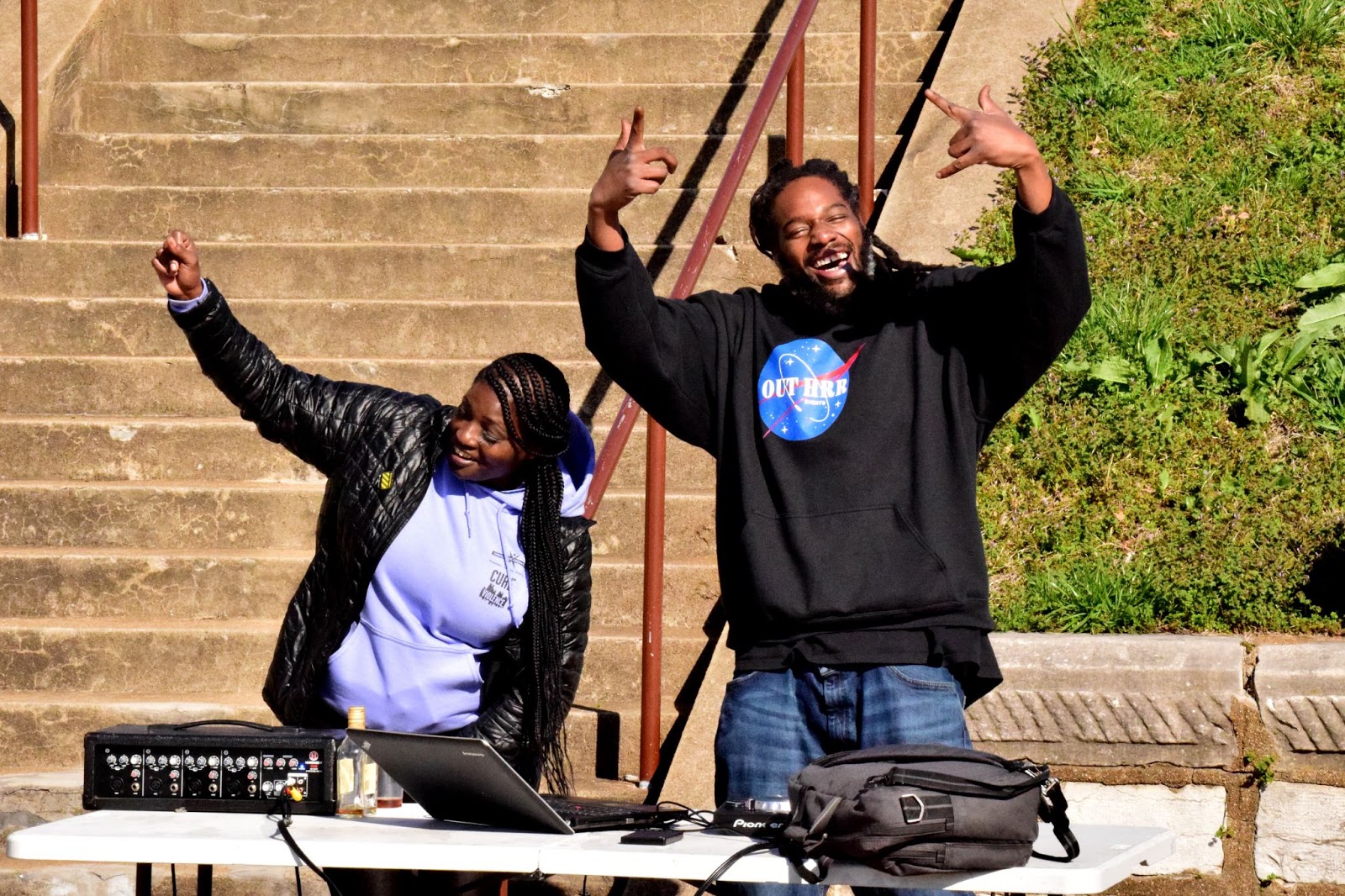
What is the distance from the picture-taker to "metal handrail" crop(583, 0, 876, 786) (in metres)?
5.18

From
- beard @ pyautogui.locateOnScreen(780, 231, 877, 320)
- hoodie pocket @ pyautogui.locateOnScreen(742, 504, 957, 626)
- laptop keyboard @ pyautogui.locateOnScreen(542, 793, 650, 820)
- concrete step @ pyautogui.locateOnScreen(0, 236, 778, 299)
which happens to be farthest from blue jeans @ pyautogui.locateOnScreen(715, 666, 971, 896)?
concrete step @ pyautogui.locateOnScreen(0, 236, 778, 299)

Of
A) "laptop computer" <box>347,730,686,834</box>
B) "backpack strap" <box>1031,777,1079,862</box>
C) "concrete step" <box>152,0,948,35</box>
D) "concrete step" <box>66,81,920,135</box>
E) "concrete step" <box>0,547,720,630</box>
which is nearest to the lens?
"backpack strap" <box>1031,777,1079,862</box>

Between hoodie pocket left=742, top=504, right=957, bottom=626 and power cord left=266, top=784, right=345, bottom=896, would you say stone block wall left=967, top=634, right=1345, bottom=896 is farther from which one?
power cord left=266, top=784, right=345, bottom=896

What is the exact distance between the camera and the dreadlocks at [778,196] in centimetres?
344

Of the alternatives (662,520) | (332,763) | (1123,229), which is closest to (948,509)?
(332,763)

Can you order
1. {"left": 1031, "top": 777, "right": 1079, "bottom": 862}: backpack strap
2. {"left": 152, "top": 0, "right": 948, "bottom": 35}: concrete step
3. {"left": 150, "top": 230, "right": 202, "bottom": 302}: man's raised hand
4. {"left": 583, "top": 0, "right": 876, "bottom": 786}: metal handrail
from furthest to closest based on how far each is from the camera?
{"left": 152, "top": 0, "right": 948, "bottom": 35}: concrete step < {"left": 583, "top": 0, "right": 876, "bottom": 786}: metal handrail < {"left": 150, "top": 230, "right": 202, "bottom": 302}: man's raised hand < {"left": 1031, "top": 777, "right": 1079, "bottom": 862}: backpack strap

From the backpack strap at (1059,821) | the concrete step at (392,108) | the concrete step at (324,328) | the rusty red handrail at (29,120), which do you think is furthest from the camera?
the concrete step at (392,108)

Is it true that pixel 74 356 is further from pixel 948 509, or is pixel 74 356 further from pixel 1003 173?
pixel 948 509

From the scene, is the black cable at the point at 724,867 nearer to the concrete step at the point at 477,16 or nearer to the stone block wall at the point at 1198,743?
the stone block wall at the point at 1198,743

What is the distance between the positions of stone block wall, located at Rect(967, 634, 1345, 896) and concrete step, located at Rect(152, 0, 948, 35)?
4.22m

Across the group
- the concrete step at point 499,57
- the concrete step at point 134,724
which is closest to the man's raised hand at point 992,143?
the concrete step at point 134,724

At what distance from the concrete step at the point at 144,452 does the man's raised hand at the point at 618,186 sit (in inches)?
121

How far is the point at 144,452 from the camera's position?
6285mm

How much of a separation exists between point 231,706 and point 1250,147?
4265 mm
